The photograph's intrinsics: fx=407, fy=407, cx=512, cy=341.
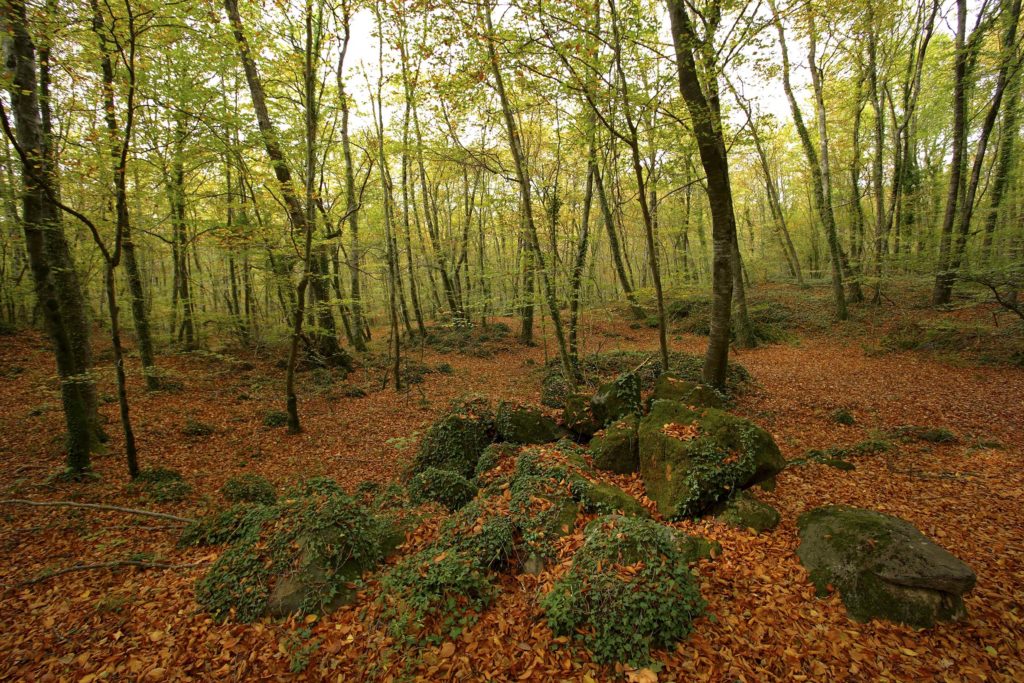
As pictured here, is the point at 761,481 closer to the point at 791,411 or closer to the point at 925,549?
the point at 925,549

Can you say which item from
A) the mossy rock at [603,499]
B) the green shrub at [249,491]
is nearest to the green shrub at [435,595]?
the mossy rock at [603,499]

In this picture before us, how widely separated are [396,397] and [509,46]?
31.3 ft

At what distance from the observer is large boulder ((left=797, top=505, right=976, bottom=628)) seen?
3.29 m

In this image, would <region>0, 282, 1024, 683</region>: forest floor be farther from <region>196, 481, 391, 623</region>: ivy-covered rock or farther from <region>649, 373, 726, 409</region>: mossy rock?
<region>649, 373, 726, 409</region>: mossy rock

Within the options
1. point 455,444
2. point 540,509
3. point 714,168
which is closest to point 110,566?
point 455,444

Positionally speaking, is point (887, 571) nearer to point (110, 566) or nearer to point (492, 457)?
point (492, 457)

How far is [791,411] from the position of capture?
338 inches

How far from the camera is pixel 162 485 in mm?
6605

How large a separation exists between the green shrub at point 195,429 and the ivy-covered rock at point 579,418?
804 centimetres

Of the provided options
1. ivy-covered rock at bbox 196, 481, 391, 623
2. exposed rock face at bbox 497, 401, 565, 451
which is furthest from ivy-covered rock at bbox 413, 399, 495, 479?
ivy-covered rock at bbox 196, 481, 391, 623

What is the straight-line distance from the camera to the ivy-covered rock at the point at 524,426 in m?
7.68

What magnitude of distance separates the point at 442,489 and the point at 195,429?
6693mm

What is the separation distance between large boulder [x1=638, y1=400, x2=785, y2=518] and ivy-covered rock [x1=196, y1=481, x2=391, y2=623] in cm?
363

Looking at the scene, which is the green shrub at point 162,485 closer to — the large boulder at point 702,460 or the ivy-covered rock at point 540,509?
the ivy-covered rock at point 540,509
